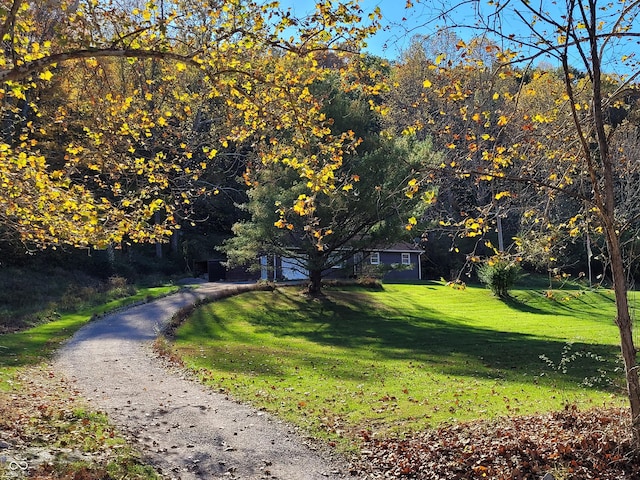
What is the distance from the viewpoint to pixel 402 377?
12.5 m

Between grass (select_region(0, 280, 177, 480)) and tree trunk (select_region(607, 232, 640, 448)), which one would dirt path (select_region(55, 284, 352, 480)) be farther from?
tree trunk (select_region(607, 232, 640, 448))

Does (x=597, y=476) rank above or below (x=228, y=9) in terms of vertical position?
below

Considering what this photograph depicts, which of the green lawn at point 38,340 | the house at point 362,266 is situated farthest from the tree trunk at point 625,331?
the house at point 362,266

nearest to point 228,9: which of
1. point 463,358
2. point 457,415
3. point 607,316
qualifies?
point 457,415

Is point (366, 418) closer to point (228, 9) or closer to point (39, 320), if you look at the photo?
point (228, 9)

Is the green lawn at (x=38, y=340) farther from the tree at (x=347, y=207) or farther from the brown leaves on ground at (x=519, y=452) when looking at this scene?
the brown leaves on ground at (x=519, y=452)

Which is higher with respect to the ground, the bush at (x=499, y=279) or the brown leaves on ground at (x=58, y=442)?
the bush at (x=499, y=279)

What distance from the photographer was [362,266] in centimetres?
2833

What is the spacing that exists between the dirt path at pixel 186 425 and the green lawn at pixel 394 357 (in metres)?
0.61

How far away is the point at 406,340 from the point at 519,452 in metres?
13.4

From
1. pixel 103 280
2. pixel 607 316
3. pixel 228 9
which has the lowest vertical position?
pixel 607 316

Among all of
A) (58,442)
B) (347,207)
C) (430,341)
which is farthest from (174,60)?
(347,207)

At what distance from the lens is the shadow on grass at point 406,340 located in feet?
44.7

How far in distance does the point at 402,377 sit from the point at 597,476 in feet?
22.6
